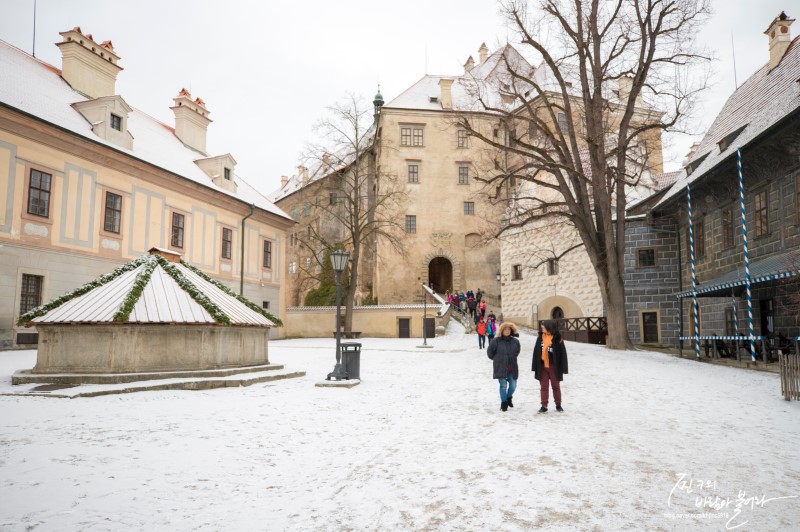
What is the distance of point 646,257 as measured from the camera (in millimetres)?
27703

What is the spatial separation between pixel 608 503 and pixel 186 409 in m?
6.59

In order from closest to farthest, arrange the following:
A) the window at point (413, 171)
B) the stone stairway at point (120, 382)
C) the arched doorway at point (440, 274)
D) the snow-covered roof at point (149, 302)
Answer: the stone stairway at point (120, 382), the snow-covered roof at point (149, 302), the window at point (413, 171), the arched doorway at point (440, 274)

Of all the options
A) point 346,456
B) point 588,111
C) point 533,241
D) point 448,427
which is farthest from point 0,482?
point 533,241

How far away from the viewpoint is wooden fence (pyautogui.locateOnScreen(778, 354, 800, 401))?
9.71 m

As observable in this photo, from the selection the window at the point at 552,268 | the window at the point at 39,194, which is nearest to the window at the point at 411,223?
the window at the point at 552,268

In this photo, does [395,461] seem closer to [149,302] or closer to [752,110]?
[149,302]

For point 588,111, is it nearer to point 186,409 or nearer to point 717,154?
point 717,154

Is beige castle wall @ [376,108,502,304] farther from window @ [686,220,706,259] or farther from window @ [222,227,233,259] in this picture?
window @ [686,220,706,259]

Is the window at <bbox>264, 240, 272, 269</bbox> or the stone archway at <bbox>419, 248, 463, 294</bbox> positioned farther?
the stone archway at <bbox>419, 248, 463, 294</bbox>

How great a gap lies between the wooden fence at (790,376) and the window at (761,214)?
29.0ft

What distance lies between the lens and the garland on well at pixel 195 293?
12047 mm

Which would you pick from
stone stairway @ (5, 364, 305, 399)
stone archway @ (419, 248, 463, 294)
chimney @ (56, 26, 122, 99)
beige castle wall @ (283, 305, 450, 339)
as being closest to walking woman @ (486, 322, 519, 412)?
stone stairway @ (5, 364, 305, 399)

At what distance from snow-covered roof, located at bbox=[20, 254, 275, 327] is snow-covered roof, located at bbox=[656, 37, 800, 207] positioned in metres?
14.9

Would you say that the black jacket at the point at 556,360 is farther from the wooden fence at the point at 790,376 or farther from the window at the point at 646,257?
the window at the point at 646,257
